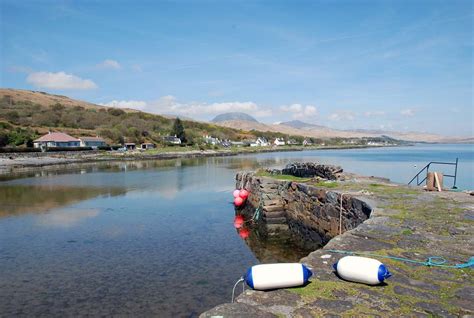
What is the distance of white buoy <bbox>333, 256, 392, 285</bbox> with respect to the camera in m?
5.35

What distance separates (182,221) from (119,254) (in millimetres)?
5437

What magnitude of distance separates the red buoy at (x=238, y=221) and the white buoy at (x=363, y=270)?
11.8 m

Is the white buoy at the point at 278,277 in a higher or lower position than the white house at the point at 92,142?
lower

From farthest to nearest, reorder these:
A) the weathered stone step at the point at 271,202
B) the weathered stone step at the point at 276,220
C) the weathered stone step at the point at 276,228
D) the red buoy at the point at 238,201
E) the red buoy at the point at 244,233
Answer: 1. the red buoy at the point at 238,201
2. the weathered stone step at the point at 271,202
3. the weathered stone step at the point at 276,220
4. the weathered stone step at the point at 276,228
5. the red buoy at the point at 244,233

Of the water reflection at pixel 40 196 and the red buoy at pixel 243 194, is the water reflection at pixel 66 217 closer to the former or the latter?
the water reflection at pixel 40 196

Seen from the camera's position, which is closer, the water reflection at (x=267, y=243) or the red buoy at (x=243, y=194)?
the water reflection at (x=267, y=243)

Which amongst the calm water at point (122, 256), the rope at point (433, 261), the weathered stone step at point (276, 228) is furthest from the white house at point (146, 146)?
the rope at point (433, 261)

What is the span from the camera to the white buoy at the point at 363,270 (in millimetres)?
5350

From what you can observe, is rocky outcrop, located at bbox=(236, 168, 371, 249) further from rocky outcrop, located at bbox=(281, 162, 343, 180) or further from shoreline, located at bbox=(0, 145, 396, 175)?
shoreline, located at bbox=(0, 145, 396, 175)

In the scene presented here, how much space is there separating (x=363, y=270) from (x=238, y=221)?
13258mm

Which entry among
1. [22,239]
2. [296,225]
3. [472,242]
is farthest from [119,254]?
[472,242]

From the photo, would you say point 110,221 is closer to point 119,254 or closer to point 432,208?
point 119,254

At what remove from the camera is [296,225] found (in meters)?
17.1

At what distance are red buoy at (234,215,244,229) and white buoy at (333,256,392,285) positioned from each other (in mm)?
11825
